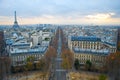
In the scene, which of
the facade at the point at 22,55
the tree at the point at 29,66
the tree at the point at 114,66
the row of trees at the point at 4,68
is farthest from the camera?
the facade at the point at 22,55

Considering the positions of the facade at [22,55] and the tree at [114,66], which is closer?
the tree at [114,66]

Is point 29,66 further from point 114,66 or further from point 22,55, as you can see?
point 114,66

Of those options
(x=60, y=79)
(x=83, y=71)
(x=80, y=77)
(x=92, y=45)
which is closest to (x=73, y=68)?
(x=83, y=71)

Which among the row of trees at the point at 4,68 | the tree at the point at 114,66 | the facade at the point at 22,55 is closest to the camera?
the row of trees at the point at 4,68

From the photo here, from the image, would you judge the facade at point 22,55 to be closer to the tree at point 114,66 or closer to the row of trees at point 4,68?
the row of trees at point 4,68

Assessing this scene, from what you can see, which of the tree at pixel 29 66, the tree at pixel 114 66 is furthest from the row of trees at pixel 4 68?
the tree at pixel 114 66

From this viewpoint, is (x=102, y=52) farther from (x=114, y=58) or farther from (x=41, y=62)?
(x=41, y=62)

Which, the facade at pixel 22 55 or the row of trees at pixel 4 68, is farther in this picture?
the facade at pixel 22 55

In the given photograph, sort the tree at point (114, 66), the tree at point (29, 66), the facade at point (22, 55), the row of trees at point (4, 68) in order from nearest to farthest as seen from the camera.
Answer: the row of trees at point (4, 68) → the tree at point (114, 66) → the tree at point (29, 66) → the facade at point (22, 55)

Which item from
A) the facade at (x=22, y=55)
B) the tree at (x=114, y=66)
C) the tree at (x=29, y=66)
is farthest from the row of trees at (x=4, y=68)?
the tree at (x=114, y=66)

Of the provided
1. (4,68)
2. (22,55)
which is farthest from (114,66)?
(22,55)

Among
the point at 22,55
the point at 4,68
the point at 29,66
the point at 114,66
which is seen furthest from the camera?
the point at 22,55
